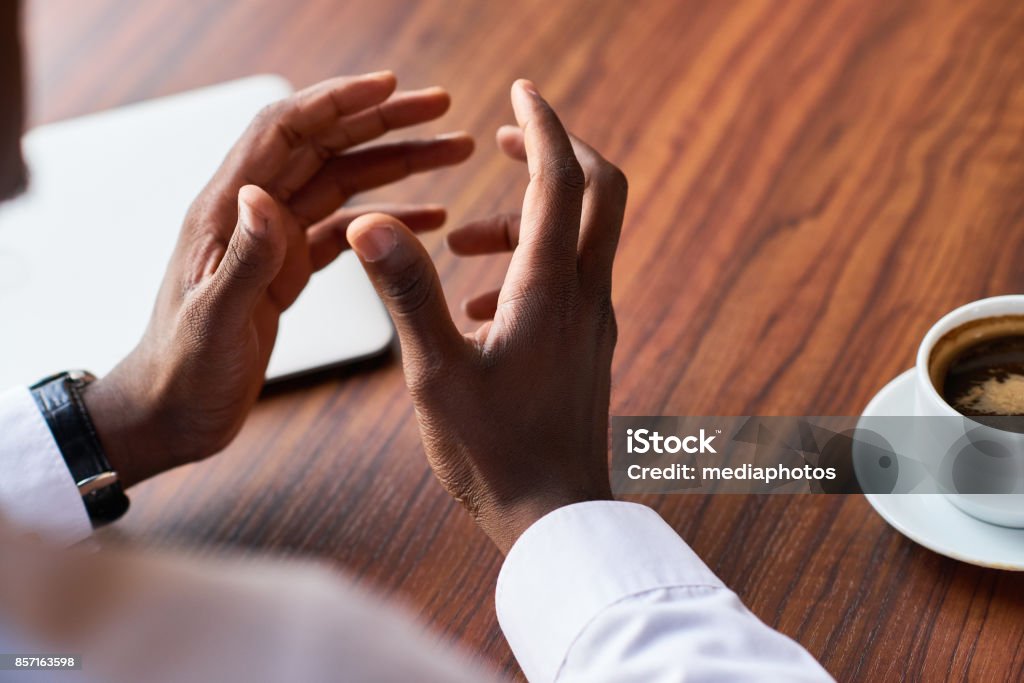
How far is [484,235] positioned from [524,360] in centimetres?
29

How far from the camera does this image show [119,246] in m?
0.94

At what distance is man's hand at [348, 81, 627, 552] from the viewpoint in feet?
1.90

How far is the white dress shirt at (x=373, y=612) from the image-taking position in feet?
1.07

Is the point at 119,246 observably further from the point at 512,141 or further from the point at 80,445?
the point at 512,141

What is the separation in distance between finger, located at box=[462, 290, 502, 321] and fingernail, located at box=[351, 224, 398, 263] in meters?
0.28

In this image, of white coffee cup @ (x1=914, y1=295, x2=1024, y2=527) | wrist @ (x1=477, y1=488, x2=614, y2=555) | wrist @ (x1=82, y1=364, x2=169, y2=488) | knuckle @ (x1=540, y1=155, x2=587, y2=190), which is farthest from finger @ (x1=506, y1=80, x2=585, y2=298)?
wrist @ (x1=82, y1=364, x2=169, y2=488)

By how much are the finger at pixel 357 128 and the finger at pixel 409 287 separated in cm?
34

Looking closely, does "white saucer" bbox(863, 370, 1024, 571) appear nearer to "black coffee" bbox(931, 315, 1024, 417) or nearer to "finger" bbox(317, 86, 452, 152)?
"black coffee" bbox(931, 315, 1024, 417)

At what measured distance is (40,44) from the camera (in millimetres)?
1193

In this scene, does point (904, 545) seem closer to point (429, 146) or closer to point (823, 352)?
point (823, 352)

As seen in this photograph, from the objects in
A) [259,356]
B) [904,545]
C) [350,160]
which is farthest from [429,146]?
[904,545]

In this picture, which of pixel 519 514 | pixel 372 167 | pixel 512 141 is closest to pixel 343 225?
pixel 372 167

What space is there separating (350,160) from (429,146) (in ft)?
0.24

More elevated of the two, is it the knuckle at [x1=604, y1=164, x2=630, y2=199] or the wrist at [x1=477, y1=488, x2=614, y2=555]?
the knuckle at [x1=604, y1=164, x2=630, y2=199]
